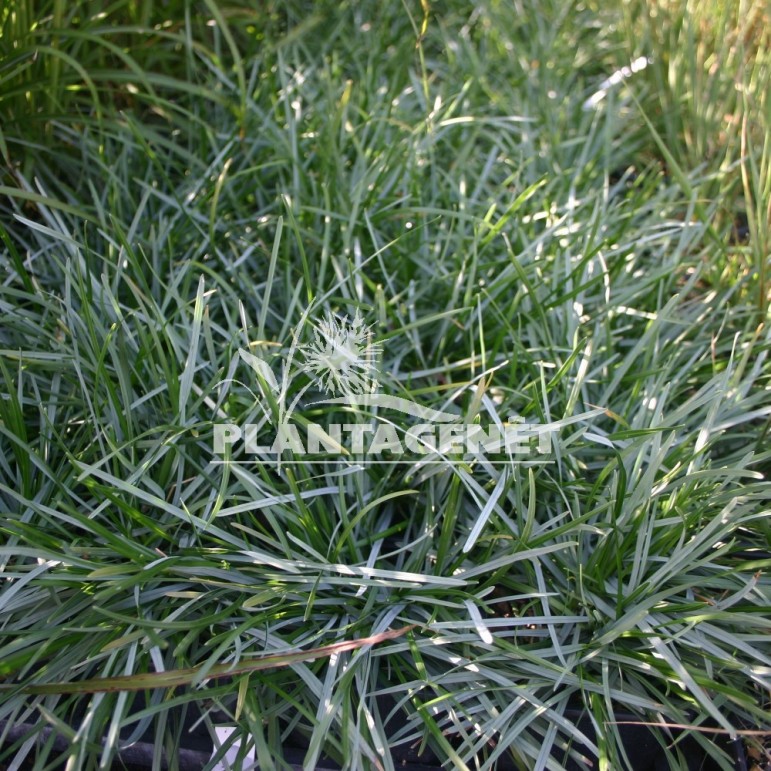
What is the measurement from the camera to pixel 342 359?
120 cm

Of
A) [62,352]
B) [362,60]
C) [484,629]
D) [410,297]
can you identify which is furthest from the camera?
[362,60]

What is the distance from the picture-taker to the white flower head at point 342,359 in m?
1.18

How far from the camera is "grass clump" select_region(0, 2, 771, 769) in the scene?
108cm

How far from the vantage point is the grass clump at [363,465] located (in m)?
1.08

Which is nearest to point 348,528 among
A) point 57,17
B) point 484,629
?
point 484,629

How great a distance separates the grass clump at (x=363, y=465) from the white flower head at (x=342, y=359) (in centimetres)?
5

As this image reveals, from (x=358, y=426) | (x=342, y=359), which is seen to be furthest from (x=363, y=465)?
(x=342, y=359)

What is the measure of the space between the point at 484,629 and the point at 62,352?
2.76 feet

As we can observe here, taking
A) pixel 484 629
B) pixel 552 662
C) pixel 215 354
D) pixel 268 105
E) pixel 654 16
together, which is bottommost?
pixel 552 662

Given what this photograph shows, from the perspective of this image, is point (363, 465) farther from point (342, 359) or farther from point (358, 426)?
point (342, 359)

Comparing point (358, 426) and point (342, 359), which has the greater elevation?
point (342, 359)

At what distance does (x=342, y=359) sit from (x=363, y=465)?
0.19m

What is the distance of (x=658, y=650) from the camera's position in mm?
1077

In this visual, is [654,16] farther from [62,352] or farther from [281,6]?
[62,352]
